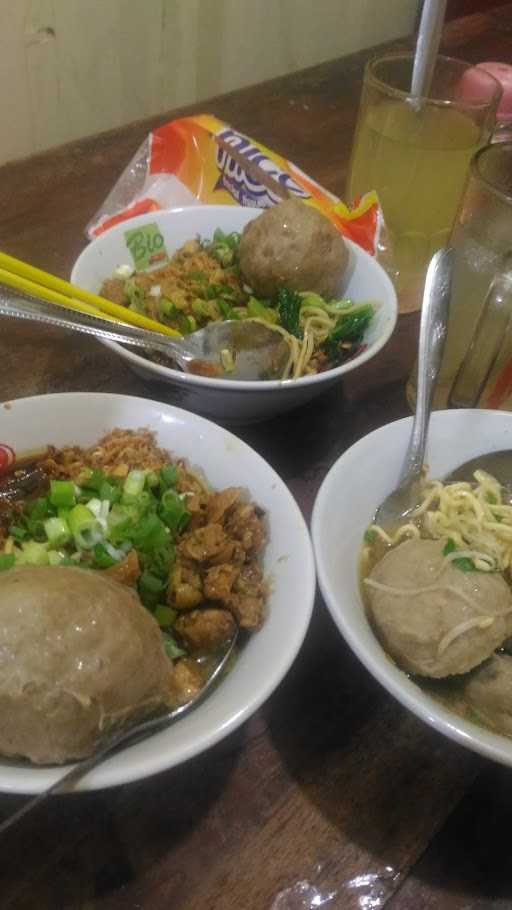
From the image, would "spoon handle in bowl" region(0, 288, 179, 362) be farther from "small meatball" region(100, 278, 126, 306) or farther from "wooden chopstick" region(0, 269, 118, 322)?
"small meatball" region(100, 278, 126, 306)

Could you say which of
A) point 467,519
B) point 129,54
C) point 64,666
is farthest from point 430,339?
point 129,54

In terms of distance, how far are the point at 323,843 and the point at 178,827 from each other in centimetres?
17

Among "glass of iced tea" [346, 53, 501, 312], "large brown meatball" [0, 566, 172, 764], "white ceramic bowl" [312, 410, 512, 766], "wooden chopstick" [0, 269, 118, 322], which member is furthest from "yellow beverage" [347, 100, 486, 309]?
"large brown meatball" [0, 566, 172, 764]

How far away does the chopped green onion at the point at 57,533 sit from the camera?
101cm

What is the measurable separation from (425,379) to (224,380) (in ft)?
1.09

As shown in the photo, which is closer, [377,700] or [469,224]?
[377,700]

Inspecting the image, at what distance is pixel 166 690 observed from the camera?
2.74ft

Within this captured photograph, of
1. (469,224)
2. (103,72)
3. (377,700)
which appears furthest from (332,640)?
(103,72)

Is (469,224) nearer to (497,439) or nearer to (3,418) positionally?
(497,439)

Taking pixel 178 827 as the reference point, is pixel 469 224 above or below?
above

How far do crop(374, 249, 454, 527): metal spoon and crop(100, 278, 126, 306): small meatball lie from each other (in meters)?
0.61

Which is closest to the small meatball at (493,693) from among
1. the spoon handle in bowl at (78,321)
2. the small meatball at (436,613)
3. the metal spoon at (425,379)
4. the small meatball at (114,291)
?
the small meatball at (436,613)

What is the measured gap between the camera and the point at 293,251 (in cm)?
144

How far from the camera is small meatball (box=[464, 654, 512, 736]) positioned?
91cm
